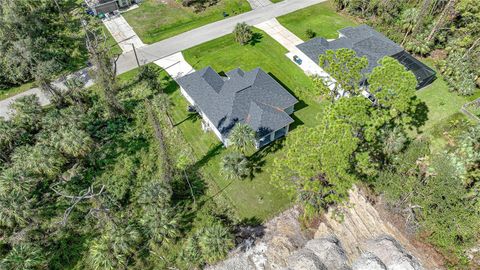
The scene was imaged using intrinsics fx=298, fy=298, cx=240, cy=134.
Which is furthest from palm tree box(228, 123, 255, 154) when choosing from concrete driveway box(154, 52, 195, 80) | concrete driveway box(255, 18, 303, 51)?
concrete driveway box(255, 18, 303, 51)

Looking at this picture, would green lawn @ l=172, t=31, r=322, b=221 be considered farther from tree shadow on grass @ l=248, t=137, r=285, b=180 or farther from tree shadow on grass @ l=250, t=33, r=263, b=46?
tree shadow on grass @ l=250, t=33, r=263, b=46

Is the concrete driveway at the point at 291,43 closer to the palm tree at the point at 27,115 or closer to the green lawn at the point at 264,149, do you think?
the green lawn at the point at 264,149

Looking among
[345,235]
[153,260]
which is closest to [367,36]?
[345,235]

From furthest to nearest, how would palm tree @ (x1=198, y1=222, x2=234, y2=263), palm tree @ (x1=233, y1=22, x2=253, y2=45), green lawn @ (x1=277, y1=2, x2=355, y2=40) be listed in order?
1. green lawn @ (x1=277, y1=2, x2=355, y2=40)
2. palm tree @ (x1=233, y1=22, x2=253, y2=45)
3. palm tree @ (x1=198, y1=222, x2=234, y2=263)

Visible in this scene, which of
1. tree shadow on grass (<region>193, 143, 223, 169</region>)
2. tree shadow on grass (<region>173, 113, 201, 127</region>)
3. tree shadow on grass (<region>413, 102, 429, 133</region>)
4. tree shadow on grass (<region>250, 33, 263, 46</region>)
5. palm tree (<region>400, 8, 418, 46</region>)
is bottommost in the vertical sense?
tree shadow on grass (<region>193, 143, 223, 169</region>)

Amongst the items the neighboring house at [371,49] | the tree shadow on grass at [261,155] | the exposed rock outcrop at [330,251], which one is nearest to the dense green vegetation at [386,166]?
the exposed rock outcrop at [330,251]

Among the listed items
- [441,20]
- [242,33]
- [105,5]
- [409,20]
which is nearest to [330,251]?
[242,33]

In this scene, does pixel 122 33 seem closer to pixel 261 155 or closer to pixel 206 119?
Result: pixel 206 119
